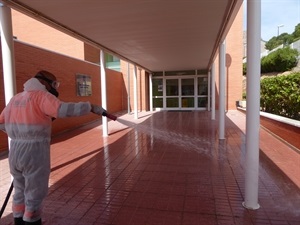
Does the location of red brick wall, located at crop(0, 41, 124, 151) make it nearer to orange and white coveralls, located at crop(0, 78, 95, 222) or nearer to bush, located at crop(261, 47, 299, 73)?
orange and white coveralls, located at crop(0, 78, 95, 222)

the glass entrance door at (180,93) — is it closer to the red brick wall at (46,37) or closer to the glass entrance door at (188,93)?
the glass entrance door at (188,93)

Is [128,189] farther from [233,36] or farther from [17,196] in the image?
[233,36]

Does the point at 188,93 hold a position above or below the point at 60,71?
below

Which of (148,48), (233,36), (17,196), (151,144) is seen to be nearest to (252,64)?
(17,196)

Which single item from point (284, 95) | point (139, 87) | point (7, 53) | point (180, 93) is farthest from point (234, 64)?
point (7, 53)

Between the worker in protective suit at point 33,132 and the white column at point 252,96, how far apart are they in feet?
6.17

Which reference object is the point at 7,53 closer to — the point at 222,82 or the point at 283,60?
the point at 222,82

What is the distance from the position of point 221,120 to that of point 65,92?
18.0 ft

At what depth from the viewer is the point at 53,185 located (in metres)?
4.09

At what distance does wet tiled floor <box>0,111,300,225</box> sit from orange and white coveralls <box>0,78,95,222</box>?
2.91ft

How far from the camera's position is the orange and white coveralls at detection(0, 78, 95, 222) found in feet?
7.22

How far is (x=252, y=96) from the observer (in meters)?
3.13

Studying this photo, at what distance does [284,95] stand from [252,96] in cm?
604

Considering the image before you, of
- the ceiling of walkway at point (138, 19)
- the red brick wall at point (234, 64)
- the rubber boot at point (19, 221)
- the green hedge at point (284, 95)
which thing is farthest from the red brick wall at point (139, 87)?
the rubber boot at point (19, 221)
